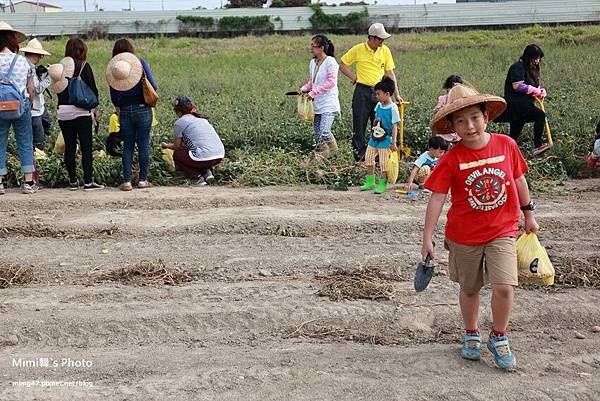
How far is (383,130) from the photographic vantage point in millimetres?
7355

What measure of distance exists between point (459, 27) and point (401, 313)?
34.8 meters

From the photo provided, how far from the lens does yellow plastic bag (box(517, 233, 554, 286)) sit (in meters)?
3.92

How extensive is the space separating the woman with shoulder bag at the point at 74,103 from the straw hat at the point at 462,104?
4849 millimetres

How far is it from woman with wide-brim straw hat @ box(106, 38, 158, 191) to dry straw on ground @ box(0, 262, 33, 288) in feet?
8.62

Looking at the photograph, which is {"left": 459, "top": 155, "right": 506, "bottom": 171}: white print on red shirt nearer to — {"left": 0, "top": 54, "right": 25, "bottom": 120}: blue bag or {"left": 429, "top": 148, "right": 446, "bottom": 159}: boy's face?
{"left": 429, "top": 148, "right": 446, "bottom": 159}: boy's face

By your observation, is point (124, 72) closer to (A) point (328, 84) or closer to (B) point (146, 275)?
(A) point (328, 84)

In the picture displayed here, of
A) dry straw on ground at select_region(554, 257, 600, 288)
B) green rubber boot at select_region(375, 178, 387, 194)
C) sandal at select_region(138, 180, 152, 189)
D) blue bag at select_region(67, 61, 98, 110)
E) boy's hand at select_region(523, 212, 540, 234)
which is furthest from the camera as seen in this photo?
sandal at select_region(138, 180, 152, 189)

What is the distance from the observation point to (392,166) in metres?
7.55

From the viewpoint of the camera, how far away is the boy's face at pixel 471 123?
3638 mm

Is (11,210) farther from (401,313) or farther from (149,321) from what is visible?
(401,313)

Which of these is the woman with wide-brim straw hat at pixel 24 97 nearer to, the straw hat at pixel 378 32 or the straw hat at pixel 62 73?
the straw hat at pixel 62 73

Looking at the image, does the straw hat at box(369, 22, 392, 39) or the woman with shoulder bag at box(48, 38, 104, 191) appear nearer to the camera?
the woman with shoulder bag at box(48, 38, 104, 191)

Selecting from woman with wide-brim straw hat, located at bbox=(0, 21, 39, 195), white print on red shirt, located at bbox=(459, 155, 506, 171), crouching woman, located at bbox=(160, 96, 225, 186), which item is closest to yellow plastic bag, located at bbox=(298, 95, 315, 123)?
crouching woman, located at bbox=(160, 96, 225, 186)

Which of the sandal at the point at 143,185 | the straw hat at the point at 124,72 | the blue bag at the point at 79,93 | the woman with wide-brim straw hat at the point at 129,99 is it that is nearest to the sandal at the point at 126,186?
the woman with wide-brim straw hat at the point at 129,99
